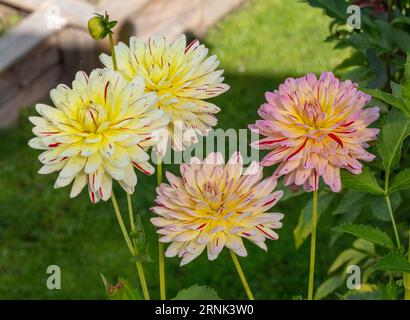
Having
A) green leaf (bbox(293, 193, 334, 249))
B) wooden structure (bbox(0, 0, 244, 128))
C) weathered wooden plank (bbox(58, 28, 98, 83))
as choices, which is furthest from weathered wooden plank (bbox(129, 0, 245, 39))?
green leaf (bbox(293, 193, 334, 249))

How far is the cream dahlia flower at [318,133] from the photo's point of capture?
1.04 metres

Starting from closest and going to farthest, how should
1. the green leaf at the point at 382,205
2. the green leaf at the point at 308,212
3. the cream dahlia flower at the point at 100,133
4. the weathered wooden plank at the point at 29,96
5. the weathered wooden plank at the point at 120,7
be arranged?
the cream dahlia flower at the point at 100,133, the green leaf at the point at 382,205, the green leaf at the point at 308,212, the weathered wooden plank at the point at 29,96, the weathered wooden plank at the point at 120,7

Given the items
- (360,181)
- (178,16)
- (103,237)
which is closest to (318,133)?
(360,181)

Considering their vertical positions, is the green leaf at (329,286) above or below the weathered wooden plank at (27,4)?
below

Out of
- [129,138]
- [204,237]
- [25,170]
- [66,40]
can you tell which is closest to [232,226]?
[204,237]

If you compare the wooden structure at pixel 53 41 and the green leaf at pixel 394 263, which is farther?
the wooden structure at pixel 53 41

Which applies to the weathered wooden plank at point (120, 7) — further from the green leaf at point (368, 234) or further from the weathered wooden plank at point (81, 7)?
the green leaf at point (368, 234)

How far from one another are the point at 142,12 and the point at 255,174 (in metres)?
3.88

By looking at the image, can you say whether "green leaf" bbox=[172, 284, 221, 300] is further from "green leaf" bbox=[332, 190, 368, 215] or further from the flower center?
"green leaf" bbox=[332, 190, 368, 215]

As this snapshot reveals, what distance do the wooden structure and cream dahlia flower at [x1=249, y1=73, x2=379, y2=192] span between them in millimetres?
3303

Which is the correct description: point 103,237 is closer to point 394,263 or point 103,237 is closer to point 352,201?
point 352,201

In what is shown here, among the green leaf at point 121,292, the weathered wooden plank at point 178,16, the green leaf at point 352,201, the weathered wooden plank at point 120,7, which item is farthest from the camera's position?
the weathered wooden plank at point 178,16

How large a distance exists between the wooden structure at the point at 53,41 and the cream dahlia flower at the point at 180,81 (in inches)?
126

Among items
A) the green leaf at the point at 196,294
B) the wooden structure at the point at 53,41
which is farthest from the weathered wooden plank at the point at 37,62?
the green leaf at the point at 196,294
